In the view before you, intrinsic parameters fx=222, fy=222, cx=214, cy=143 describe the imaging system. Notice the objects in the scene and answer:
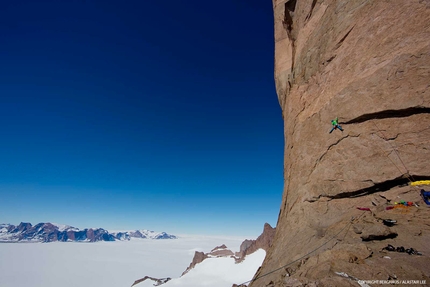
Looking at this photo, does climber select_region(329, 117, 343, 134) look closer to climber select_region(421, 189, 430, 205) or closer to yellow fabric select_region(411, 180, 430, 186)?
yellow fabric select_region(411, 180, 430, 186)

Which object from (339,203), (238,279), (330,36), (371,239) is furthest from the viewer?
(238,279)

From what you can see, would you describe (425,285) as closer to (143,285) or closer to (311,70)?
(311,70)

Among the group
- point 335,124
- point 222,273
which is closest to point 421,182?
point 335,124

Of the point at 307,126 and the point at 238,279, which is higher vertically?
the point at 307,126

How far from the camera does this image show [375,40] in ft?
36.4

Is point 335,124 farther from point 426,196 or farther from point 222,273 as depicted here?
point 222,273

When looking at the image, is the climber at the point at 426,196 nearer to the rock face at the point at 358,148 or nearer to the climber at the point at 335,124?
the rock face at the point at 358,148

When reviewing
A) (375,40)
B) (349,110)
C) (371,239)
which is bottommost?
(371,239)

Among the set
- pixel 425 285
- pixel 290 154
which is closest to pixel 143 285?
pixel 290 154

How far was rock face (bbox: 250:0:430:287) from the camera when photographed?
7.68 metres

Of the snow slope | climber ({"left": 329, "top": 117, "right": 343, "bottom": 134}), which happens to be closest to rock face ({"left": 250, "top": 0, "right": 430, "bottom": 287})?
climber ({"left": 329, "top": 117, "right": 343, "bottom": 134})

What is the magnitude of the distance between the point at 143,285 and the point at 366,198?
103m

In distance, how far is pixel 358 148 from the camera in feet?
37.1

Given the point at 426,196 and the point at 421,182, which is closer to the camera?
the point at 426,196
